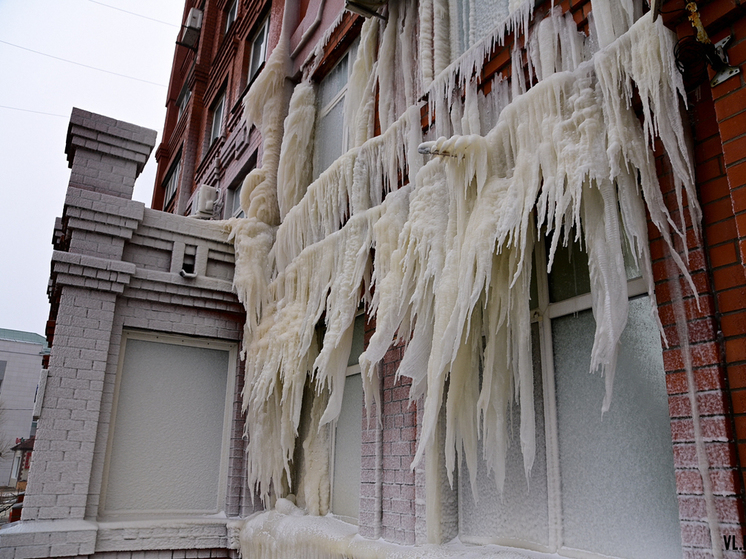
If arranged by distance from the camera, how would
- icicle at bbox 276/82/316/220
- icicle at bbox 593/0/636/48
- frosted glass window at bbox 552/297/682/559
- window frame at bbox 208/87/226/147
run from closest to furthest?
frosted glass window at bbox 552/297/682/559 → icicle at bbox 593/0/636/48 → icicle at bbox 276/82/316/220 → window frame at bbox 208/87/226/147

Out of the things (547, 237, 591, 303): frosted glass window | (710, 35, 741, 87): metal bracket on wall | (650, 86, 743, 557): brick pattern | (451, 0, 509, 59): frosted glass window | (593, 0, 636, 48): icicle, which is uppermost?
(451, 0, 509, 59): frosted glass window

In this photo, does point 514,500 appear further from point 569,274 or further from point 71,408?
point 71,408

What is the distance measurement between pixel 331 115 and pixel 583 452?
447 cm

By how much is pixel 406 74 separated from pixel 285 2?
3.97 m

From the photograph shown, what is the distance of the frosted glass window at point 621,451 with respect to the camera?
2232 millimetres

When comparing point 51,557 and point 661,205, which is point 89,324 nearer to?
point 51,557

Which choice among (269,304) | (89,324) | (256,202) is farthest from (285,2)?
(89,324)

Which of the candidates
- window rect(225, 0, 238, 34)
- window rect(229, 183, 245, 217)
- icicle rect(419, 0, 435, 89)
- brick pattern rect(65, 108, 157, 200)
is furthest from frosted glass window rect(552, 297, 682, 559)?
window rect(225, 0, 238, 34)

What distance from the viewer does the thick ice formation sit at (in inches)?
84.1

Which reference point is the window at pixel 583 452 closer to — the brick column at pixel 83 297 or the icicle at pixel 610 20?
the icicle at pixel 610 20

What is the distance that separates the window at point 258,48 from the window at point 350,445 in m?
6.11

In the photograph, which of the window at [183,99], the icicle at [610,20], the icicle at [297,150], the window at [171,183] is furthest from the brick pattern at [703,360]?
the window at [183,99]

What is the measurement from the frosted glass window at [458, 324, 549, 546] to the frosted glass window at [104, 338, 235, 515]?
314cm

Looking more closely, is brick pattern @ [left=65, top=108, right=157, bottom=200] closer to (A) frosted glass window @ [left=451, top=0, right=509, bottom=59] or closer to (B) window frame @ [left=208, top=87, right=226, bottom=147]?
(A) frosted glass window @ [left=451, top=0, right=509, bottom=59]
